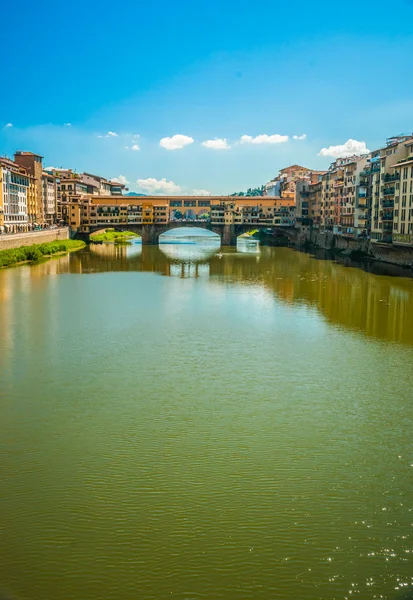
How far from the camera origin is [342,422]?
1202 cm

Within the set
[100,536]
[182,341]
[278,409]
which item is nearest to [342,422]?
[278,409]

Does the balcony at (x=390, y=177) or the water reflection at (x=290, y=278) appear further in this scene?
the balcony at (x=390, y=177)

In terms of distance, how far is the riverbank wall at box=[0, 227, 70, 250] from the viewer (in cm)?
4247

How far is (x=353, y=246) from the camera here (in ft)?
167

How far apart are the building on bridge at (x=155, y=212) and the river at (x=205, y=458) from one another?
48380 millimetres

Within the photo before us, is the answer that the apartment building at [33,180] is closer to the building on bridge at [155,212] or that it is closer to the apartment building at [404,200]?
the building on bridge at [155,212]

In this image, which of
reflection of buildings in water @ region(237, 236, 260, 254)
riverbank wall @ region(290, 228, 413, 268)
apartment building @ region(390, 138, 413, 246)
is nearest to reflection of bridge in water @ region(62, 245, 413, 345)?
riverbank wall @ region(290, 228, 413, 268)

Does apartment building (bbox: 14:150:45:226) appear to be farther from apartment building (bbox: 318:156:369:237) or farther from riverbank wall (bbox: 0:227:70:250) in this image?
apartment building (bbox: 318:156:369:237)

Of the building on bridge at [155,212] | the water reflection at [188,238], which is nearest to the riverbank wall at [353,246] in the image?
the building on bridge at [155,212]

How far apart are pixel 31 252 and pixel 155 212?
2789cm

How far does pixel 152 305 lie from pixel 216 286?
25.1 feet

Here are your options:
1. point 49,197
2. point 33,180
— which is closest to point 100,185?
point 49,197

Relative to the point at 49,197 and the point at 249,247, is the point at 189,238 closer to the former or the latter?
the point at 249,247

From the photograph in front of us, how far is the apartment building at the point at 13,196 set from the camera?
50.9m
